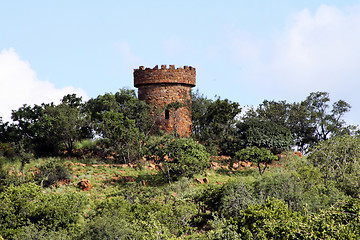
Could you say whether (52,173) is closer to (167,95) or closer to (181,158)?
(181,158)

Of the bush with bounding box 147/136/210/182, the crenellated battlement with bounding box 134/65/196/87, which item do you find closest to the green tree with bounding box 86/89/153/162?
the crenellated battlement with bounding box 134/65/196/87

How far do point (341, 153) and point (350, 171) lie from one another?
1.34 m

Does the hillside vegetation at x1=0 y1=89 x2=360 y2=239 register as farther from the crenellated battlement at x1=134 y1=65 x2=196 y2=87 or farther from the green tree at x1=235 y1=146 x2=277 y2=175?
the crenellated battlement at x1=134 y1=65 x2=196 y2=87

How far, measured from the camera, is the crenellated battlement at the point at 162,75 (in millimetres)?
40219

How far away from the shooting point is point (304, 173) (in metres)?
25.8

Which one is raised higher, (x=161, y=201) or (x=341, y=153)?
(x=341, y=153)

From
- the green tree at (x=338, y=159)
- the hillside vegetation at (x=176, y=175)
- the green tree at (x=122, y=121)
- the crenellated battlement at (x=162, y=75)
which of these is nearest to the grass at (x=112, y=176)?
the hillside vegetation at (x=176, y=175)

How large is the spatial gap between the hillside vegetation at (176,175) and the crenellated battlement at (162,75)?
1.62 meters

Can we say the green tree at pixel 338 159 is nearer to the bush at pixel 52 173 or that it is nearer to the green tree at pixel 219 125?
the green tree at pixel 219 125

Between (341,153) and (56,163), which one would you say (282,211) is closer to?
(341,153)

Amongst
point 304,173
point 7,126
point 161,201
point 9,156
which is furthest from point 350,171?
point 7,126

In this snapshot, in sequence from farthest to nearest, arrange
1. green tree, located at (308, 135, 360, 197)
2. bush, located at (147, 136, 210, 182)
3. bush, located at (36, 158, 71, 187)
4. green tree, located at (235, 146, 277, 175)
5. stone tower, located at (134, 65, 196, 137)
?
stone tower, located at (134, 65, 196, 137)
green tree, located at (235, 146, 277, 175)
bush, located at (147, 136, 210, 182)
bush, located at (36, 158, 71, 187)
green tree, located at (308, 135, 360, 197)

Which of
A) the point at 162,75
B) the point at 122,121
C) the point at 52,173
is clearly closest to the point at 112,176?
the point at 52,173

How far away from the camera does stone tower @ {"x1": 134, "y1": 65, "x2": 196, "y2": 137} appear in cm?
4006
